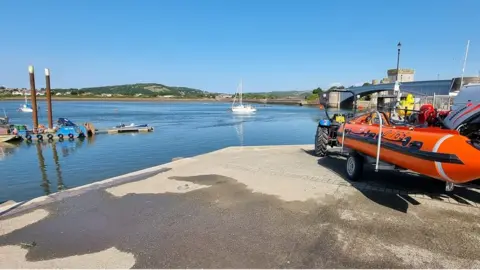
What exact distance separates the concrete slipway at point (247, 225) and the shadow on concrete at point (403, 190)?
21mm

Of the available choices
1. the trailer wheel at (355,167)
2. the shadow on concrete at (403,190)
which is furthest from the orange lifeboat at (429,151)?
the shadow on concrete at (403,190)

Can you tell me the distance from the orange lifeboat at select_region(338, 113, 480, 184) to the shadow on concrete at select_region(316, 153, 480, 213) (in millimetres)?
713

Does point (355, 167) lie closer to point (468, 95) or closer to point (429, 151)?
point (429, 151)

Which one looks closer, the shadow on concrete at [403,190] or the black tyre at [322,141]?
the shadow on concrete at [403,190]

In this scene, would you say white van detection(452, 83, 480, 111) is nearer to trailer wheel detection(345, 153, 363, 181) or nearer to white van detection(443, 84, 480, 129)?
white van detection(443, 84, 480, 129)

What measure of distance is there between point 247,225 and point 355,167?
3.39m

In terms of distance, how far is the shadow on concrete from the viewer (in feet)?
17.0

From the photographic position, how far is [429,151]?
418cm

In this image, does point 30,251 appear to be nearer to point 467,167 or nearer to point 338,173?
point 467,167

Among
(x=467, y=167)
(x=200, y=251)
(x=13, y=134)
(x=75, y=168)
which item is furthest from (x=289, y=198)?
(x=13, y=134)

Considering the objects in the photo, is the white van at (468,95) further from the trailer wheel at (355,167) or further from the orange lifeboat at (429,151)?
the trailer wheel at (355,167)

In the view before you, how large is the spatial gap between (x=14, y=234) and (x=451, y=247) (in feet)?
19.1

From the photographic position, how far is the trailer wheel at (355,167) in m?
6.39

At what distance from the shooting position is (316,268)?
3115 millimetres
